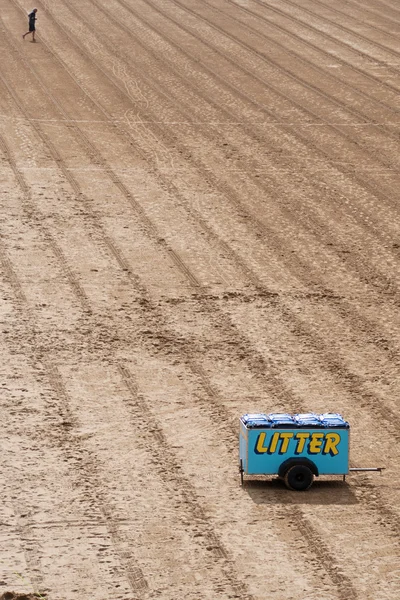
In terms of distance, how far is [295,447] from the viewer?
11016mm

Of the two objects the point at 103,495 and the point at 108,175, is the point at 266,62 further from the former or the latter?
the point at 103,495

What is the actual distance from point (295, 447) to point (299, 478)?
305 millimetres

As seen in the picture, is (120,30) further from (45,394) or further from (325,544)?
(325,544)

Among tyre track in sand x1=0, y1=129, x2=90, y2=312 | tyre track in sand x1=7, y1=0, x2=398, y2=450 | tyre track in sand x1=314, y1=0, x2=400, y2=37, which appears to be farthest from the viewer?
tyre track in sand x1=314, y1=0, x2=400, y2=37

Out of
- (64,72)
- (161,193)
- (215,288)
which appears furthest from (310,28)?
(215,288)

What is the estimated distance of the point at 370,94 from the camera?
27.3 m

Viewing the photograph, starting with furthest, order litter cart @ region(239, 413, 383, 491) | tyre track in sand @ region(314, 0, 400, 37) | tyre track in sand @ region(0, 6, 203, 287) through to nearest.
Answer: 1. tyre track in sand @ region(314, 0, 400, 37)
2. tyre track in sand @ region(0, 6, 203, 287)
3. litter cart @ region(239, 413, 383, 491)

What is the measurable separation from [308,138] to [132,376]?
37.1 feet

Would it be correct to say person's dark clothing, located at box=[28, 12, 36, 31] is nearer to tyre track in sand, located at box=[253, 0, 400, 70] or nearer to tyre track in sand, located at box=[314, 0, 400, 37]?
tyre track in sand, located at box=[253, 0, 400, 70]

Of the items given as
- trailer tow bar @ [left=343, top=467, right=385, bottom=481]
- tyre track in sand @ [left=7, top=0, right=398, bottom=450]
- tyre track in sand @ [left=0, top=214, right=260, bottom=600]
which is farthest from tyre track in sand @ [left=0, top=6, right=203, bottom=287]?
trailer tow bar @ [left=343, top=467, right=385, bottom=481]

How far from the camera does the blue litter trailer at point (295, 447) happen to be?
10922 millimetres

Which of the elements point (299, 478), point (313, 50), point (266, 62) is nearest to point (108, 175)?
point (266, 62)

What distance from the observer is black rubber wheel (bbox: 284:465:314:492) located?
11062 millimetres

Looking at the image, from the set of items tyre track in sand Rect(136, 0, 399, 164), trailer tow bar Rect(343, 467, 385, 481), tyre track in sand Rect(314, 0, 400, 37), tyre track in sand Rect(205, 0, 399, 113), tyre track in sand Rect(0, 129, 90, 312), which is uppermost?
tyre track in sand Rect(314, 0, 400, 37)
